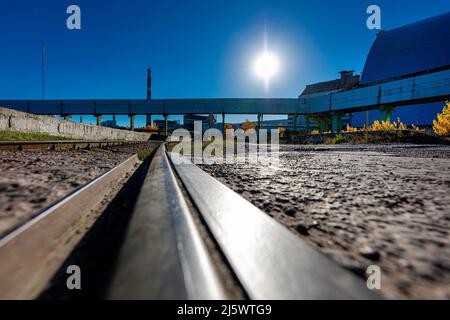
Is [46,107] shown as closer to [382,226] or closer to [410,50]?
[382,226]

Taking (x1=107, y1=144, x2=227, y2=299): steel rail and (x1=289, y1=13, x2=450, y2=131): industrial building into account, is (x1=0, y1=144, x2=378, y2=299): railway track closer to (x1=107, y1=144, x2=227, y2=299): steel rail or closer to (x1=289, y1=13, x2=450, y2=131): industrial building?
(x1=107, y1=144, x2=227, y2=299): steel rail

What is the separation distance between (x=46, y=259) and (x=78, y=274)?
13cm

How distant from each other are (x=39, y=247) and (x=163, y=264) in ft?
1.15

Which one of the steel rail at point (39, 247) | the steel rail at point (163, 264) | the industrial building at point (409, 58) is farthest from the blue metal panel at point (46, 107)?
the steel rail at point (163, 264)

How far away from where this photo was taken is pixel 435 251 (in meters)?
0.56

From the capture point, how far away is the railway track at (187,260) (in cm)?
36

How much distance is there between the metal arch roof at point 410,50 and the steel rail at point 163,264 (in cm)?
5488

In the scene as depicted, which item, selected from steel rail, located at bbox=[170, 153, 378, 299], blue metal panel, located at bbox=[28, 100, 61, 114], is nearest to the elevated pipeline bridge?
blue metal panel, located at bbox=[28, 100, 61, 114]

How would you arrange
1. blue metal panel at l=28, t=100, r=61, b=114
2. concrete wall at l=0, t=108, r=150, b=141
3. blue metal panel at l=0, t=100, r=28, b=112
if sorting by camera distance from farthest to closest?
blue metal panel at l=28, t=100, r=61, b=114
blue metal panel at l=0, t=100, r=28, b=112
concrete wall at l=0, t=108, r=150, b=141

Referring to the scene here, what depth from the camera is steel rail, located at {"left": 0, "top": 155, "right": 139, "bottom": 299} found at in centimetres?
43

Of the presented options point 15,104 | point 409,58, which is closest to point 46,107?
point 15,104

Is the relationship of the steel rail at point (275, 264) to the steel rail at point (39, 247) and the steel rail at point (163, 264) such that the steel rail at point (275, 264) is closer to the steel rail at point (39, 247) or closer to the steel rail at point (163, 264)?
the steel rail at point (163, 264)
